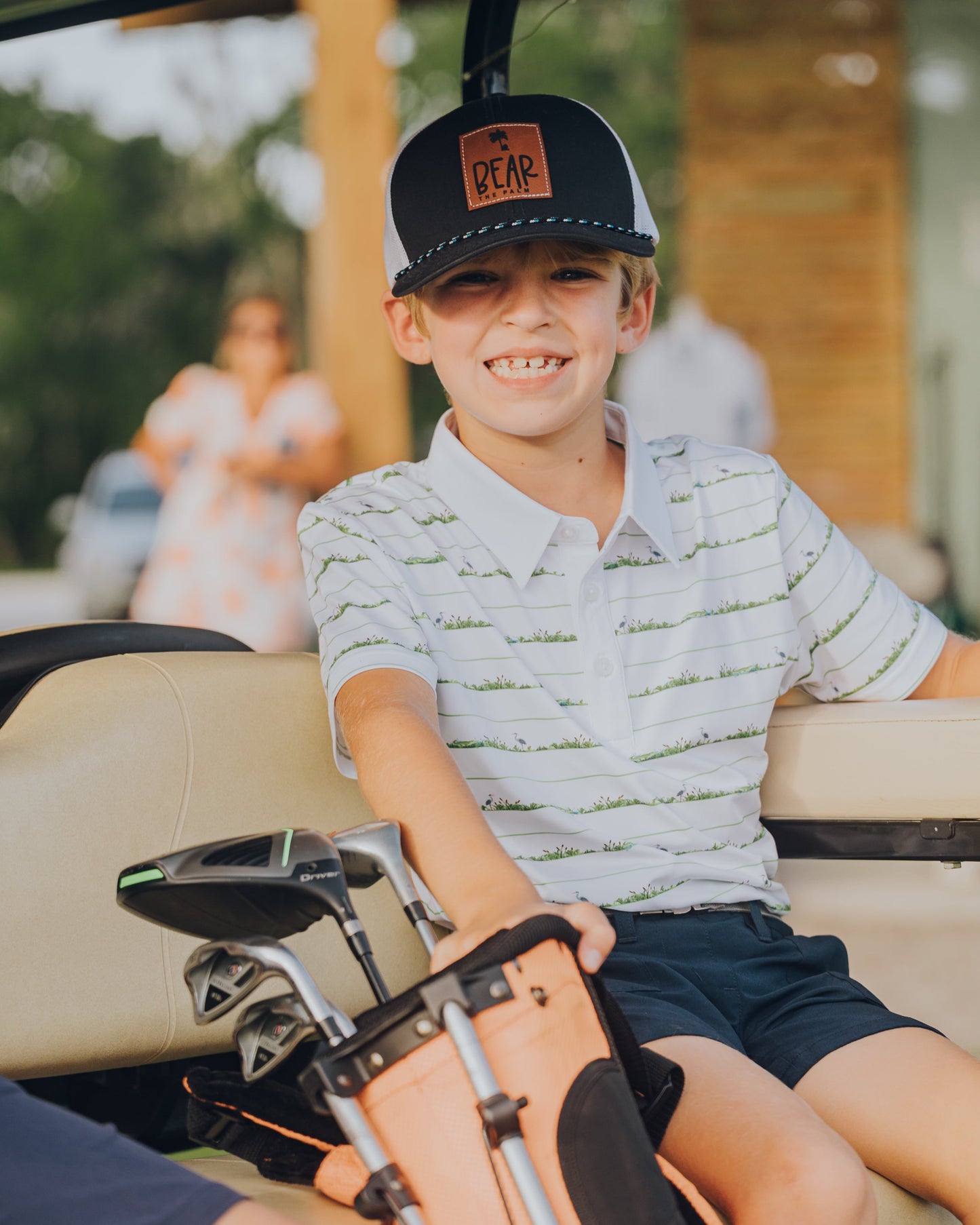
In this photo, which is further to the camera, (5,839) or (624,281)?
(624,281)

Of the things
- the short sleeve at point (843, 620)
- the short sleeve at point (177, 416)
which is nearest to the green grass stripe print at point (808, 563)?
the short sleeve at point (843, 620)

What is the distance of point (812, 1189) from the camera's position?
134cm

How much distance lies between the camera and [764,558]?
1.94 metres

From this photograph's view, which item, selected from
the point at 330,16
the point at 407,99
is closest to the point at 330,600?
the point at 330,16

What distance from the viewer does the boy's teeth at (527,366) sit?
5.89 feet

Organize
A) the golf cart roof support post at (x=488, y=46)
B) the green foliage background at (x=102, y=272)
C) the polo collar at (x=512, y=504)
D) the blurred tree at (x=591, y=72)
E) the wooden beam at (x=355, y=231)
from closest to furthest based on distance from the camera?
the polo collar at (x=512, y=504) → the golf cart roof support post at (x=488, y=46) → the wooden beam at (x=355, y=231) → the blurred tree at (x=591, y=72) → the green foliage background at (x=102, y=272)

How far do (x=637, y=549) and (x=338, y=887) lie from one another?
2.56ft

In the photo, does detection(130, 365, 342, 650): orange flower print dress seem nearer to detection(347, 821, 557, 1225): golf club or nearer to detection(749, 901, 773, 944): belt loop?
detection(749, 901, 773, 944): belt loop

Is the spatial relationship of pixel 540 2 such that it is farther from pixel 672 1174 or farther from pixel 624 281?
pixel 672 1174

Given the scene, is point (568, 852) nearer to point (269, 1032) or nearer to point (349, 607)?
point (349, 607)

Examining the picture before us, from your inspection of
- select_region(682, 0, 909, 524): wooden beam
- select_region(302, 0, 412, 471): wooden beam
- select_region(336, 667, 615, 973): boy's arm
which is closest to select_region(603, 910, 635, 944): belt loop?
select_region(336, 667, 615, 973): boy's arm

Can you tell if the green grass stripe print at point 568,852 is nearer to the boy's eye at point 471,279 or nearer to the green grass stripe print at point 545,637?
the green grass stripe print at point 545,637

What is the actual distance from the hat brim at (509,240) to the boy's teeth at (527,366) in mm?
134

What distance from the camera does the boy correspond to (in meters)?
1.57
